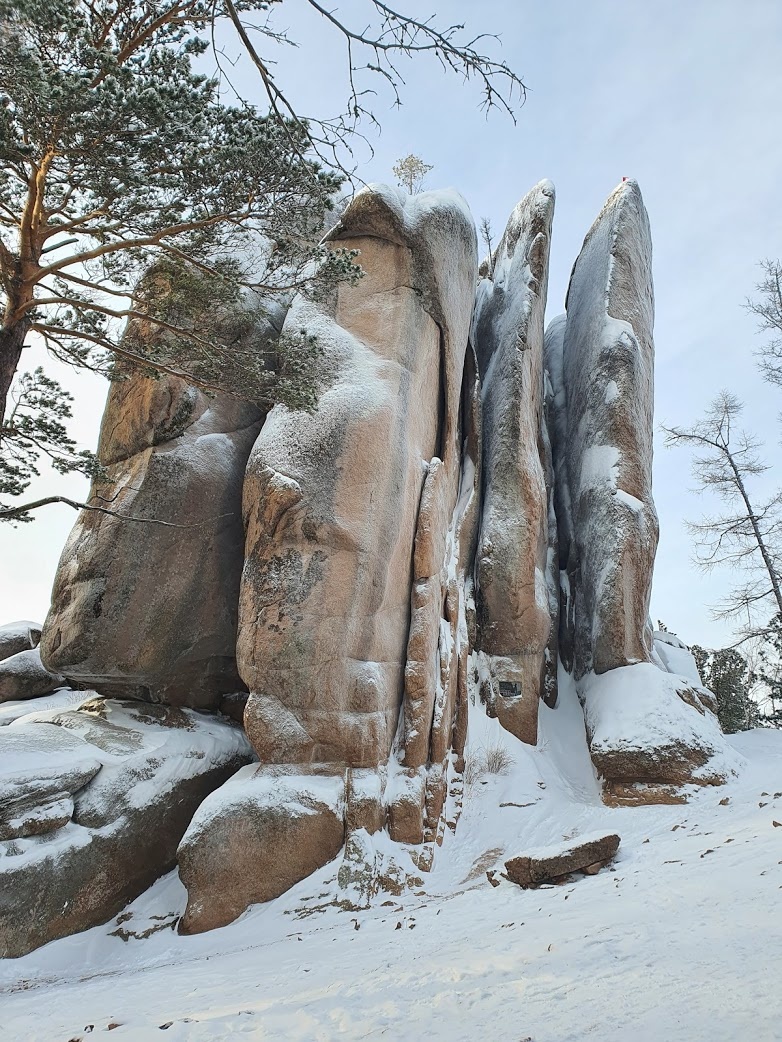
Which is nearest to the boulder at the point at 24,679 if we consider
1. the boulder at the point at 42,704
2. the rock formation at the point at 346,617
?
the rock formation at the point at 346,617

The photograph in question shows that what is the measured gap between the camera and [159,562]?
436 inches

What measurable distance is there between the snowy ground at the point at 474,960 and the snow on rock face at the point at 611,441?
14.7 feet

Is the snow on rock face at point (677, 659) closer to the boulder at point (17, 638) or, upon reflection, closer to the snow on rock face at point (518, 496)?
the snow on rock face at point (518, 496)

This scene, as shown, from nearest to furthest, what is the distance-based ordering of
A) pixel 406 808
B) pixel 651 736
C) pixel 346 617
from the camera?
pixel 406 808 → pixel 346 617 → pixel 651 736

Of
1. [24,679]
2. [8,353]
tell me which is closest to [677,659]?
[24,679]

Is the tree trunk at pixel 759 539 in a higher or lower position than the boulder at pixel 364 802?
higher

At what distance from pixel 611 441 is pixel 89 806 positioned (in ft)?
40.5

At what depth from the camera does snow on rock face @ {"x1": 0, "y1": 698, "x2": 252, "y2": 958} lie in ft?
25.7

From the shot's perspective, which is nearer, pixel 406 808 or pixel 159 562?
pixel 406 808

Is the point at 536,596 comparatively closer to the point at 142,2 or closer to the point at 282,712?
the point at 282,712

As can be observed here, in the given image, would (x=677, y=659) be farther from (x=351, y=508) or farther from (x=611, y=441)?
(x=351, y=508)

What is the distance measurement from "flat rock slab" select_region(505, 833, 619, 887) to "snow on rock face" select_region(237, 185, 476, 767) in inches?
110

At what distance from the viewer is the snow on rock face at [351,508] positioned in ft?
30.9

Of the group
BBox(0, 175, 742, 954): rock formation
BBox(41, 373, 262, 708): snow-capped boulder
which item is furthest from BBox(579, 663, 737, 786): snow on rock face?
BBox(41, 373, 262, 708): snow-capped boulder
